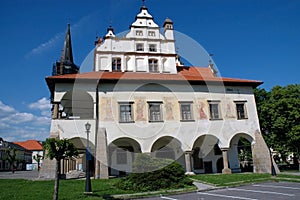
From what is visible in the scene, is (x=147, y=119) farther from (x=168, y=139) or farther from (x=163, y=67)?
(x=163, y=67)

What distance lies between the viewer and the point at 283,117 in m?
24.2

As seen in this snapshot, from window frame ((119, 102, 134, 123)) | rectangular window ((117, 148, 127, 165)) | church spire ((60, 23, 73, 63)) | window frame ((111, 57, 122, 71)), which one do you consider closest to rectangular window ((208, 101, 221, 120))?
window frame ((119, 102, 134, 123))

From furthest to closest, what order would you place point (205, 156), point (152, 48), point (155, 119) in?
A: point (152, 48) → point (205, 156) → point (155, 119)

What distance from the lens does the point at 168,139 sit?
73.9 feet

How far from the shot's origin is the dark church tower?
39566 millimetres

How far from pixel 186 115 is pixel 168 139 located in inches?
103

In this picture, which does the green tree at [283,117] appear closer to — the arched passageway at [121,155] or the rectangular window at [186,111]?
the rectangular window at [186,111]

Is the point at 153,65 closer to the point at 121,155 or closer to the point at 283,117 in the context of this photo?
the point at 121,155

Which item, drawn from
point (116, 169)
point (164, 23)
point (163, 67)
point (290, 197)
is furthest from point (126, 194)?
point (164, 23)

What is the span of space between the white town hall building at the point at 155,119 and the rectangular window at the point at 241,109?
9cm

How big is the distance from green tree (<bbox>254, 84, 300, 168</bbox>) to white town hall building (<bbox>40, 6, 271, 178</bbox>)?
2973 millimetres

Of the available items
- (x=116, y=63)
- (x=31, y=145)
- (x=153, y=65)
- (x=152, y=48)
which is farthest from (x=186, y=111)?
(x=31, y=145)

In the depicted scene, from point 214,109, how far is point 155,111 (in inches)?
213

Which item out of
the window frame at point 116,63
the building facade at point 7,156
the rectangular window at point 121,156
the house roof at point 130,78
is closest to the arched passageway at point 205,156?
the house roof at point 130,78
